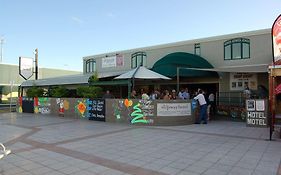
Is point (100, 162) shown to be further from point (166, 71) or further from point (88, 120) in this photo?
point (166, 71)

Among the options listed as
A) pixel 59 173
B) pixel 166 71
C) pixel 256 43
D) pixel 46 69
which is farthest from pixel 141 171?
pixel 46 69

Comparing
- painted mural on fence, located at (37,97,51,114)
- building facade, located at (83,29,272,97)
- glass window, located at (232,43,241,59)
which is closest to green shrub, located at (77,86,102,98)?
painted mural on fence, located at (37,97,51,114)

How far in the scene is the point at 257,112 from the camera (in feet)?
34.3

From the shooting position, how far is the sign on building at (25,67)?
92.5 feet

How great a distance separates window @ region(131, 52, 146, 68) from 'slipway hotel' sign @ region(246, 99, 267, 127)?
10319 millimetres

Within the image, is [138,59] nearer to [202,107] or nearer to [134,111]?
[134,111]

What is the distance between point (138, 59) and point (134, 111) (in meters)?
9.13

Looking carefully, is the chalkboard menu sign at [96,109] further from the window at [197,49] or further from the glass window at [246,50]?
the glass window at [246,50]

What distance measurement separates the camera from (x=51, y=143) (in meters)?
7.33

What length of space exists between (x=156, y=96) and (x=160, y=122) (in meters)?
2.10

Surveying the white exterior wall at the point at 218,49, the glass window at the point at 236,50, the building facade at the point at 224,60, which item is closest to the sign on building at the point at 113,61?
the white exterior wall at the point at 218,49

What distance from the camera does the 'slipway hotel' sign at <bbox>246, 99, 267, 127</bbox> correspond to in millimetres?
10305

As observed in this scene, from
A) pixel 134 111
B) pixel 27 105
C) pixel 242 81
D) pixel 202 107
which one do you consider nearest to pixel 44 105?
pixel 27 105

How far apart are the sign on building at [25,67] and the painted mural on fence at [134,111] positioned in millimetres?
21129
